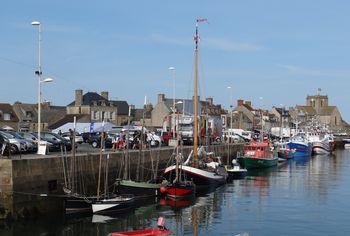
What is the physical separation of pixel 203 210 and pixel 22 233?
11246 mm

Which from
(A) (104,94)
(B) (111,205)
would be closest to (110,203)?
(B) (111,205)

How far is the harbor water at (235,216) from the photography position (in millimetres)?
25234

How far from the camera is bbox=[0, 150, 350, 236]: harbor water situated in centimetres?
2523

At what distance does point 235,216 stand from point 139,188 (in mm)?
6116

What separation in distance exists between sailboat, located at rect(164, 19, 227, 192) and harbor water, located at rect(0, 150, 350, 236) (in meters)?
0.91

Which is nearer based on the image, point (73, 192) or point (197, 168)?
point (73, 192)

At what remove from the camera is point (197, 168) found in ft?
127

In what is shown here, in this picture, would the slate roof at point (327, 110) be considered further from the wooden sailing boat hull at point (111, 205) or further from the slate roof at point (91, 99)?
the wooden sailing boat hull at point (111, 205)

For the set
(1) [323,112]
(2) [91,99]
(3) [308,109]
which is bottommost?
(2) [91,99]

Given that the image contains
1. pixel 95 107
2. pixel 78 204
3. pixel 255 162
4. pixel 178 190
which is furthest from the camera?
pixel 95 107

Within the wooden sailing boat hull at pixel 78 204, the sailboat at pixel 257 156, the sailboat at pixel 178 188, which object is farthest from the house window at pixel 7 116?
the wooden sailing boat hull at pixel 78 204

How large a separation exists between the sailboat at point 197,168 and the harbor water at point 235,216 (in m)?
0.91

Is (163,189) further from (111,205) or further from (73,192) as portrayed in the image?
(73,192)

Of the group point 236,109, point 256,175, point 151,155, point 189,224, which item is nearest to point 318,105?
point 236,109
